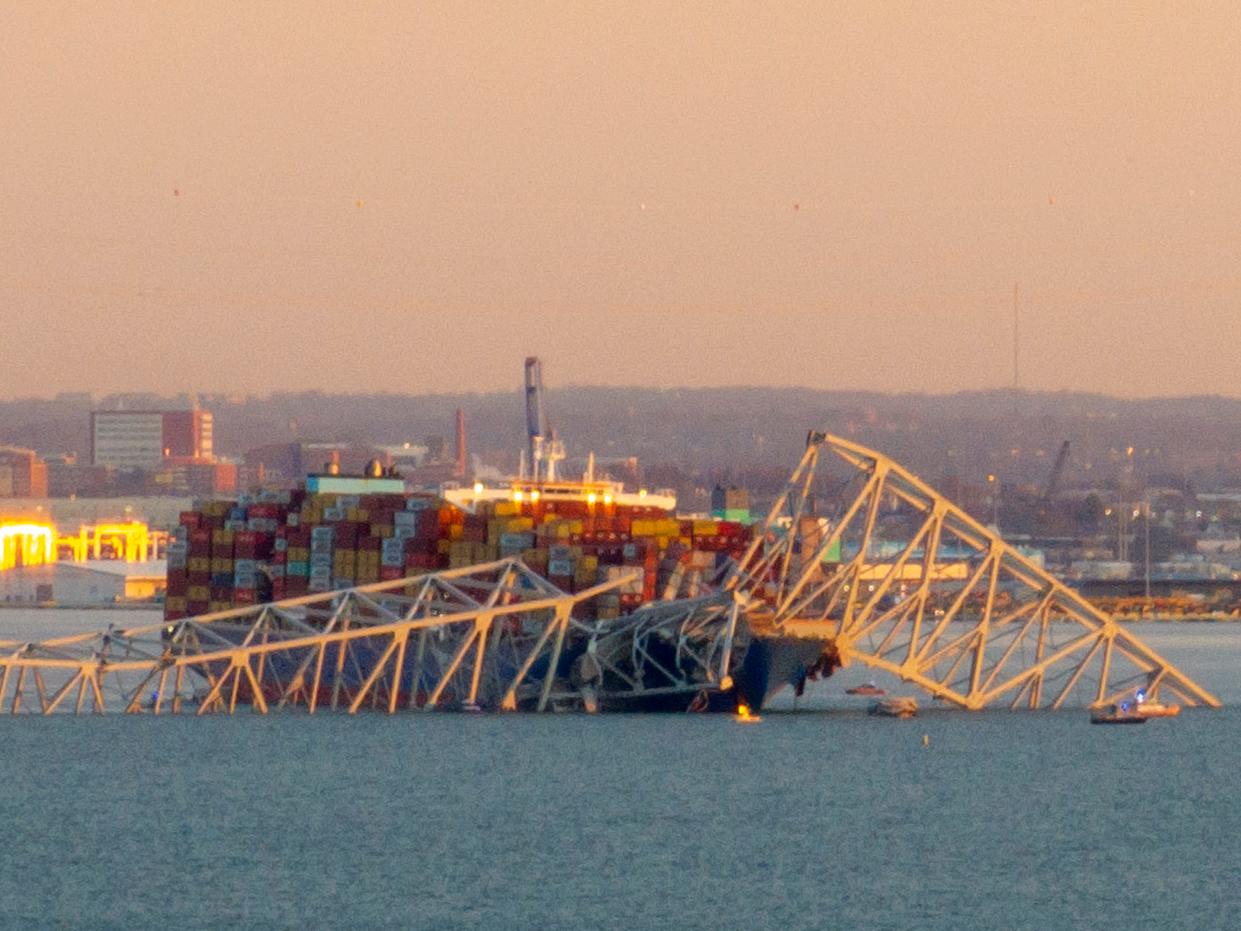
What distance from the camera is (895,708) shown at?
81.1m

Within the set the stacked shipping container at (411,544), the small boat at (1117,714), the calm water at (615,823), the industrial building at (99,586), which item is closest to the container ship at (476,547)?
the stacked shipping container at (411,544)

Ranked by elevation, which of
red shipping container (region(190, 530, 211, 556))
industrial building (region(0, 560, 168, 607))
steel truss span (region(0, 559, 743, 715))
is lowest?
industrial building (region(0, 560, 168, 607))

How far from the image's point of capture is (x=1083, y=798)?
6141cm

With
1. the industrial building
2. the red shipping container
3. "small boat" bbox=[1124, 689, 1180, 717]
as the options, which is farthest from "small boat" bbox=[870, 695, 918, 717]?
the industrial building

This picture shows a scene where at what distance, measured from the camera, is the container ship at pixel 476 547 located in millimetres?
78625

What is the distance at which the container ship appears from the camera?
258 ft

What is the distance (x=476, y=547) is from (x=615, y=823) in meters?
29.6

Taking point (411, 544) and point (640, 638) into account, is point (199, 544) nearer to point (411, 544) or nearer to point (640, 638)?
point (411, 544)

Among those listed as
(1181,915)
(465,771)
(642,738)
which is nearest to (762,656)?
(642,738)

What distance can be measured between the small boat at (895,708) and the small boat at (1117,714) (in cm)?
494

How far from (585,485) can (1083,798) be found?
43.5m

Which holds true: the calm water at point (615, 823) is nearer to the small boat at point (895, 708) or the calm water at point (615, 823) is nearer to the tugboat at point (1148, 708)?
the tugboat at point (1148, 708)

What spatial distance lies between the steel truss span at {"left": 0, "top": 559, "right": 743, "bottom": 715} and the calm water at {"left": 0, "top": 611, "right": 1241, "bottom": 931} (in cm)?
134

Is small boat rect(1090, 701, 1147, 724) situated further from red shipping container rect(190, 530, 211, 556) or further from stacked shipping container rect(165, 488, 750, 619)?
red shipping container rect(190, 530, 211, 556)
